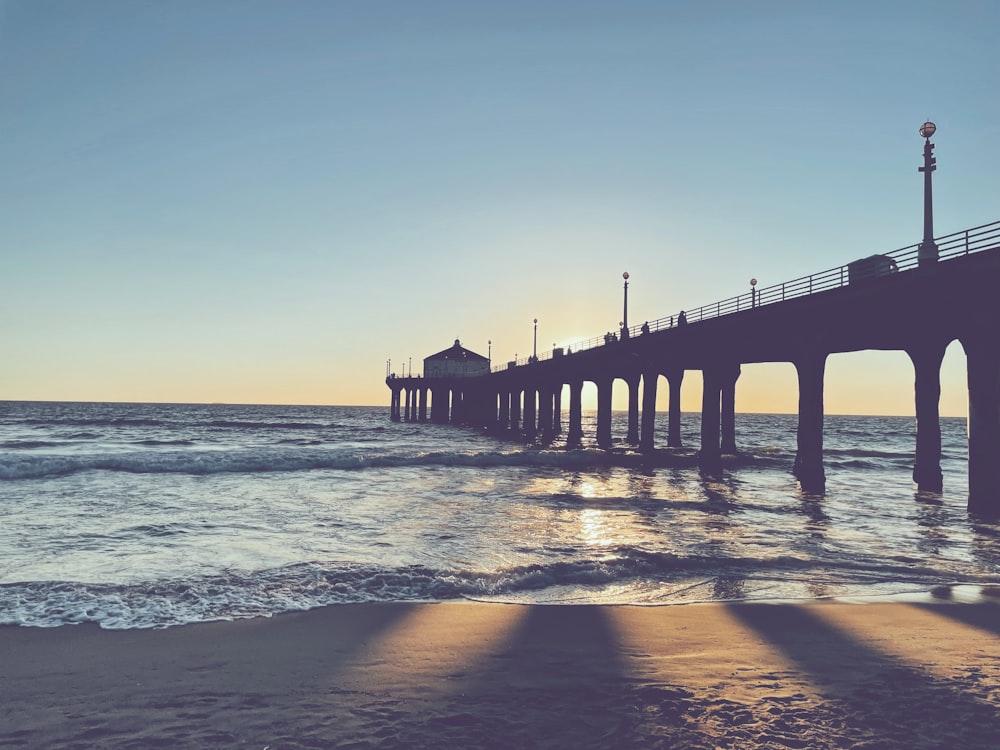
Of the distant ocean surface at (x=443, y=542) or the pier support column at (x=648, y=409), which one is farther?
the pier support column at (x=648, y=409)

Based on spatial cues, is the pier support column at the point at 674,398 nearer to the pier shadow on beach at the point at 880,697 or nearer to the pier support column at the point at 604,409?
the pier support column at the point at 604,409

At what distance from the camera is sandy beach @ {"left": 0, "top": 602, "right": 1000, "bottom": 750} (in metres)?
4.49

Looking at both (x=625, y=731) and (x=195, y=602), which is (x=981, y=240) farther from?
(x=195, y=602)

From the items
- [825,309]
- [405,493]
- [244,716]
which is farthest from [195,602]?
[825,309]

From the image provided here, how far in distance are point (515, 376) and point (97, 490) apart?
146 feet

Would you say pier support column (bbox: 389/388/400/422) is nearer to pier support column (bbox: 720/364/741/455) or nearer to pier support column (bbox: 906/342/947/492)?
pier support column (bbox: 720/364/741/455)

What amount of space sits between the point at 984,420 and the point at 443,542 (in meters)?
13.5

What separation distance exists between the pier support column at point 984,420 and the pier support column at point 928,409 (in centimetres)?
606

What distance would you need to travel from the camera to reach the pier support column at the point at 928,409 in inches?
882

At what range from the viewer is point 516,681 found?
5.52 meters

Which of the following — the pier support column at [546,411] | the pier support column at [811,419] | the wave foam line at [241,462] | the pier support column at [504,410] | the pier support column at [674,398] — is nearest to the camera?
the pier support column at [811,419]

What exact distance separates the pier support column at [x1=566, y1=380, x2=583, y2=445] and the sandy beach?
133 feet

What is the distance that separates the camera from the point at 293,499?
19391mm

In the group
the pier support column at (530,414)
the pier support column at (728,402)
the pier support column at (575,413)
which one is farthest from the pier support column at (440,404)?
the pier support column at (728,402)
